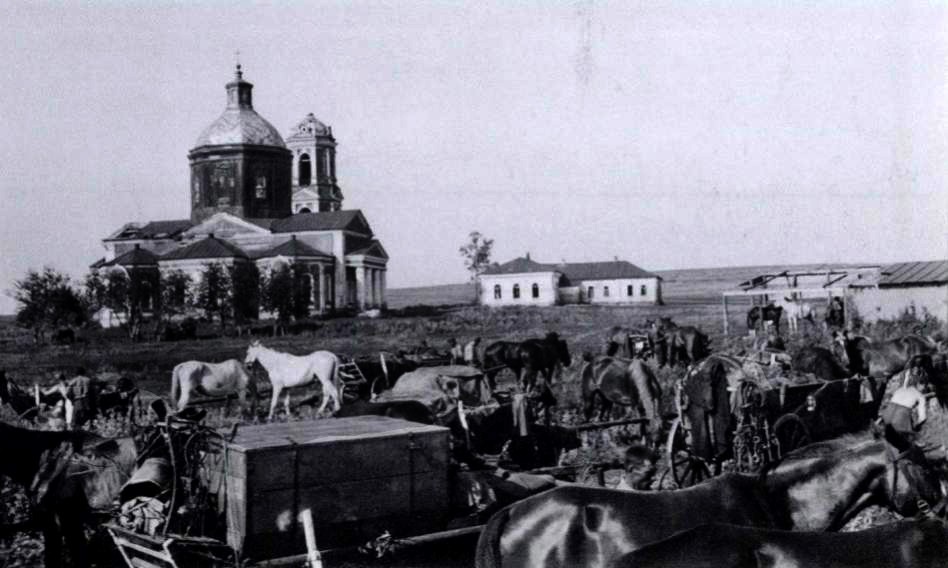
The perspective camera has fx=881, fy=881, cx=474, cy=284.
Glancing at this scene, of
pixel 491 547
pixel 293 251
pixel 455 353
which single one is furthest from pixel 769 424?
pixel 293 251

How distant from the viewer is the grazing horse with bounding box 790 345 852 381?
47.0 feet

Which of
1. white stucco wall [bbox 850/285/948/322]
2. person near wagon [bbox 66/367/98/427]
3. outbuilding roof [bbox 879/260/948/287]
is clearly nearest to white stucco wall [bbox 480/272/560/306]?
white stucco wall [bbox 850/285/948/322]

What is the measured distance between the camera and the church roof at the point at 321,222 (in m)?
66.5

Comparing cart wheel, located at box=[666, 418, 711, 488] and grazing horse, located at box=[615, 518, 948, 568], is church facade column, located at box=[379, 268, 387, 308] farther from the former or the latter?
grazing horse, located at box=[615, 518, 948, 568]

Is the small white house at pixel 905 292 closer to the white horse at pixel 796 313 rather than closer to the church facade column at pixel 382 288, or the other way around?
the white horse at pixel 796 313

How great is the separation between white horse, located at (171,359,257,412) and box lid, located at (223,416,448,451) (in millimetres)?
10400

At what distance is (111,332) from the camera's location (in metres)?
50.0

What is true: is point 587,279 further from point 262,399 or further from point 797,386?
point 797,386

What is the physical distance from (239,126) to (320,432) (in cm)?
6310

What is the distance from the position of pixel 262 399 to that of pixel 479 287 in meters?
66.5

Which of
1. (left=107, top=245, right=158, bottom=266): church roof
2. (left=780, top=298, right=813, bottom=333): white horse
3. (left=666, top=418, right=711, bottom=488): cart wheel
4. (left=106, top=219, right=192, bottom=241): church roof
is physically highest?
(left=106, top=219, right=192, bottom=241): church roof

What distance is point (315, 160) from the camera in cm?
7681

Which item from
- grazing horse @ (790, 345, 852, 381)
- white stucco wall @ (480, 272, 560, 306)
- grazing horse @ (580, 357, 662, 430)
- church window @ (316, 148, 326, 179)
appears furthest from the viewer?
white stucco wall @ (480, 272, 560, 306)

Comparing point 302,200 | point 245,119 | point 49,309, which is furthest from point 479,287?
point 49,309
